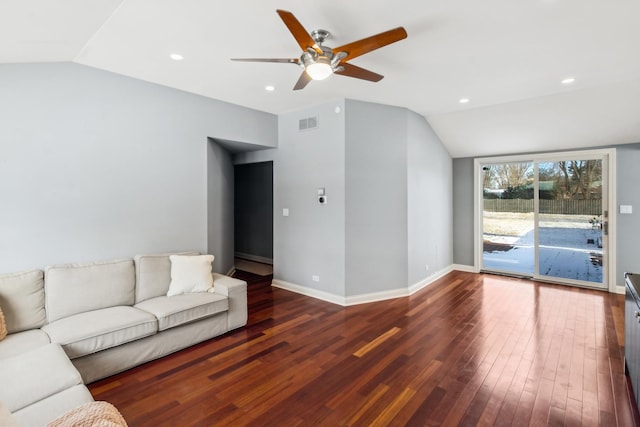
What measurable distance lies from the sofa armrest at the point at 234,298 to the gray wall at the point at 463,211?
4652 mm

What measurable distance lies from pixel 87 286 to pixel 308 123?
3347 millimetres

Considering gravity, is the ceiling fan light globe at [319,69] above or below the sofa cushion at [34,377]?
above

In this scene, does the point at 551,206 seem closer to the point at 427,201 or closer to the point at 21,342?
the point at 427,201

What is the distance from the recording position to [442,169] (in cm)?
582

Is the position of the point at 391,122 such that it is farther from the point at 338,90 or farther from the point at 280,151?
the point at 280,151

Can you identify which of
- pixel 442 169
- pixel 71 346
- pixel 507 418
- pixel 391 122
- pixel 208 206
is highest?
pixel 391 122

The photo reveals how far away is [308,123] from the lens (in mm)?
4605

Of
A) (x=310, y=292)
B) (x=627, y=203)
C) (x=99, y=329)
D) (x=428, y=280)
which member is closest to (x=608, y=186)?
(x=627, y=203)

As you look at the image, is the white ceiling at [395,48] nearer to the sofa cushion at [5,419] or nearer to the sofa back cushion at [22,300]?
the sofa back cushion at [22,300]

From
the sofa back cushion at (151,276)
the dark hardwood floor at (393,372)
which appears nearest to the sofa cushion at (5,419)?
the dark hardwood floor at (393,372)

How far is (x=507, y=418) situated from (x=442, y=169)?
14.8ft

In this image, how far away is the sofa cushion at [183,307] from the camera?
2.81 m

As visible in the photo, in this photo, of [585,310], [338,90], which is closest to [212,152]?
[338,90]

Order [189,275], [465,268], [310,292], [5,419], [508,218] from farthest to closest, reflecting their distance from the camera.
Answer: [465,268] < [508,218] < [310,292] < [189,275] < [5,419]
